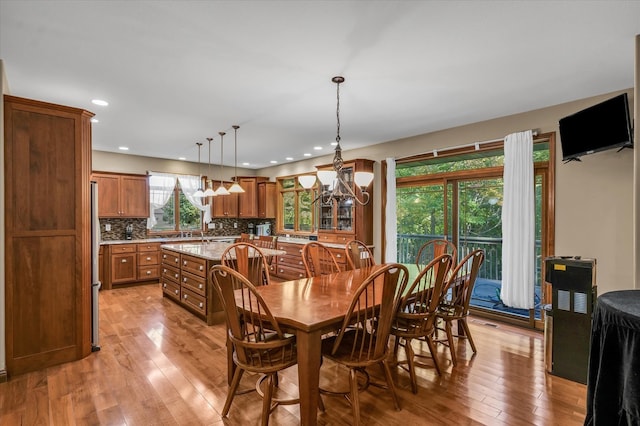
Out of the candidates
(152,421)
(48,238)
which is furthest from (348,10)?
(48,238)

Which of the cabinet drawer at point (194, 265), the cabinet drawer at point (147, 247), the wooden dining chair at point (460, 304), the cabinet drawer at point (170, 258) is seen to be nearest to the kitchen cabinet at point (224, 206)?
Result: the cabinet drawer at point (147, 247)

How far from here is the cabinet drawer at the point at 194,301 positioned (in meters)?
4.04

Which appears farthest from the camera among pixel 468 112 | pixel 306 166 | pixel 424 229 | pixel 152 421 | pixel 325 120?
pixel 306 166

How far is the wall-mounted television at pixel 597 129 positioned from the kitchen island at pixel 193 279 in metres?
3.50

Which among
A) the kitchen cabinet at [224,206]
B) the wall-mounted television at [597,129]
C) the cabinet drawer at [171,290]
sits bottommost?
the cabinet drawer at [171,290]

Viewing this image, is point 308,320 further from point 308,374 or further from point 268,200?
point 268,200

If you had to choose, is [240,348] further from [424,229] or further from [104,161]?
[104,161]

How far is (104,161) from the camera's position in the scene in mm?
6254

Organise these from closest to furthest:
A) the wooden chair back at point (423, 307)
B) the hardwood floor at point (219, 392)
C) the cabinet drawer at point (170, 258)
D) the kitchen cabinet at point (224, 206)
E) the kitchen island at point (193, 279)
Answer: the hardwood floor at point (219, 392), the wooden chair back at point (423, 307), the kitchen island at point (193, 279), the cabinet drawer at point (170, 258), the kitchen cabinet at point (224, 206)

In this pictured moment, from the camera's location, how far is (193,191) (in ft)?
24.2

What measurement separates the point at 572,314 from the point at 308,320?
2.42 m

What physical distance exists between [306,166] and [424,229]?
3076mm

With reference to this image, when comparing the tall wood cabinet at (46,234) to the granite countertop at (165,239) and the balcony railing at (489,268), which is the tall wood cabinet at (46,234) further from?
the balcony railing at (489,268)

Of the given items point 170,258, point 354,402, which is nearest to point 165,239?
point 170,258
